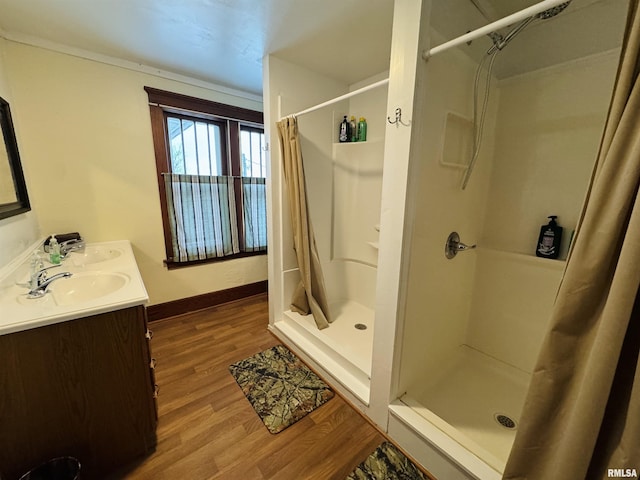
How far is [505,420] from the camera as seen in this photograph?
4.55 ft

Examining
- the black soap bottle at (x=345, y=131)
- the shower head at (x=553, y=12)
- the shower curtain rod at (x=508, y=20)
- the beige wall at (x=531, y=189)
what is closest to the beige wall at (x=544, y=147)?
the beige wall at (x=531, y=189)

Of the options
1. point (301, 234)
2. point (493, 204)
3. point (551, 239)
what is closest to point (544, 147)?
point (493, 204)

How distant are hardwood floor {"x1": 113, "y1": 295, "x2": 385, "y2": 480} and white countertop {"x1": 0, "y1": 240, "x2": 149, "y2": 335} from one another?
808 millimetres

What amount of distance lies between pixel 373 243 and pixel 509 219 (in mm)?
1047

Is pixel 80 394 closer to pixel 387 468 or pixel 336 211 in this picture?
pixel 387 468

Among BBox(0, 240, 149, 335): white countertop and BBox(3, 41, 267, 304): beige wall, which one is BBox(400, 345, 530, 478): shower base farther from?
BBox(3, 41, 267, 304): beige wall

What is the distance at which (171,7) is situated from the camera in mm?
1368

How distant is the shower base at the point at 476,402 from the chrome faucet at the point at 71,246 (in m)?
2.39

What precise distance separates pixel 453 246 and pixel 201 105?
248cm

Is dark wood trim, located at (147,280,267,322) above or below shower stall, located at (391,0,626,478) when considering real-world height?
below

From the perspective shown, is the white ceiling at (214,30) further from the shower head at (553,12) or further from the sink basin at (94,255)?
the sink basin at (94,255)

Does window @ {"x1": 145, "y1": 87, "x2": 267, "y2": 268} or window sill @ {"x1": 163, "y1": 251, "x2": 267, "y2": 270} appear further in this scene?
window sill @ {"x1": 163, "y1": 251, "x2": 267, "y2": 270}

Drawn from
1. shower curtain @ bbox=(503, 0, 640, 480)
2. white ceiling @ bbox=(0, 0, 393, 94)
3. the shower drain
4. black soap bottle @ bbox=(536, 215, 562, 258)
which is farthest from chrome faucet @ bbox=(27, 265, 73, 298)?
black soap bottle @ bbox=(536, 215, 562, 258)

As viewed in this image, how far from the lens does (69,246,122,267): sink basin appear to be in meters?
1.75
